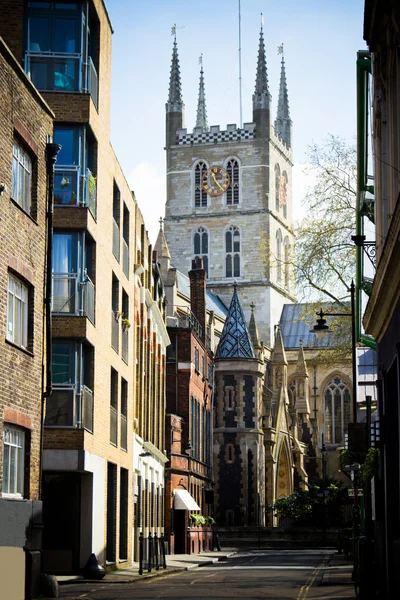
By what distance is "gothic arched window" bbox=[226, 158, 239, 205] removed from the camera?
365 feet

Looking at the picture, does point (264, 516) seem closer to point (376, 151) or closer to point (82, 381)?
point (82, 381)

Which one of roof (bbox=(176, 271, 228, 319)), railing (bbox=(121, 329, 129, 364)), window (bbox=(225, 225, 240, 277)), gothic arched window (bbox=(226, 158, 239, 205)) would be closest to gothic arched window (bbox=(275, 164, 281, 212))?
gothic arched window (bbox=(226, 158, 239, 205))

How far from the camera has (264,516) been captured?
72875 millimetres

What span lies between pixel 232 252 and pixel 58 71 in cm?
8175

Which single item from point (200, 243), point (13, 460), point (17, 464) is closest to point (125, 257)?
point (17, 464)

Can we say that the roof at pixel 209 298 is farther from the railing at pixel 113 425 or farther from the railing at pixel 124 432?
the railing at pixel 113 425

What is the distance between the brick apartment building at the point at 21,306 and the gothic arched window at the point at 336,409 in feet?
272

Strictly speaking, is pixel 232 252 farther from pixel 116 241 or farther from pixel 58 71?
pixel 58 71

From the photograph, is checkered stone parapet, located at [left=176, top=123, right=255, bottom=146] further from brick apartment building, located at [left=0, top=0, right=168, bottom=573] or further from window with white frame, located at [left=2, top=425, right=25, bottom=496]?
window with white frame, located at [left=2, top=425, right=25, bottom=496]

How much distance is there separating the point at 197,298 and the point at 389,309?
47288 mm

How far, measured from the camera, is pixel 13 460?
20.2 m

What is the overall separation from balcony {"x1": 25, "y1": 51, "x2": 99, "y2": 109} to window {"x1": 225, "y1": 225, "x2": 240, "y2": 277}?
266ft

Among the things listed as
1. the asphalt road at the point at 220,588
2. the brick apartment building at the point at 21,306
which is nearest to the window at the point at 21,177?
the brick apartment building at the point at 21,306

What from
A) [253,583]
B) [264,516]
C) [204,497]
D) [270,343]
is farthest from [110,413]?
[270,343]
